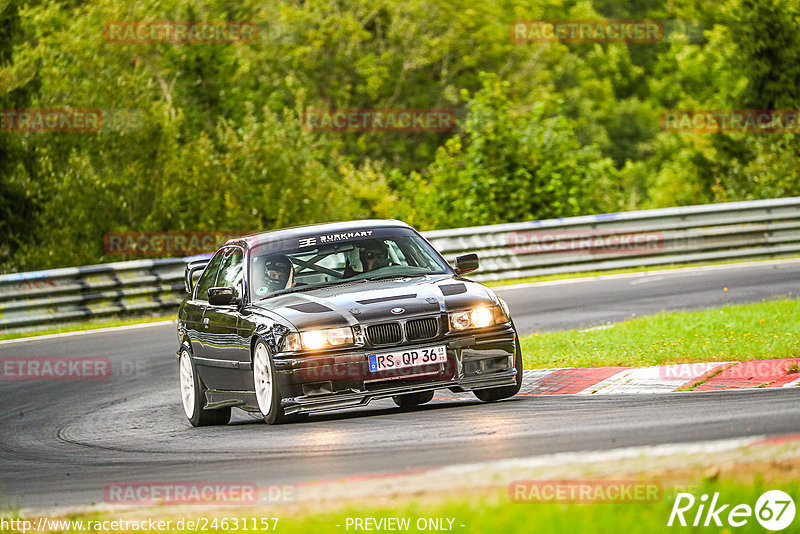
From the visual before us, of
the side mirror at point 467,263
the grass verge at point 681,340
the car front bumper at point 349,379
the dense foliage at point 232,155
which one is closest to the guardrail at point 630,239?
the dense foliage at point 232,155

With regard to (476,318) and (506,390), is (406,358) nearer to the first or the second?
(476,318)

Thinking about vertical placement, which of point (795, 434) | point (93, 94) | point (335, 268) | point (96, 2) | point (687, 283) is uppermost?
point (96, 2)

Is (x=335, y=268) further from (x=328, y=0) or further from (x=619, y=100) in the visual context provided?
(x=619, y=100)

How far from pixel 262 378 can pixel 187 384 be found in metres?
1.86

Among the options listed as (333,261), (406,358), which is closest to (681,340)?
(333,261)

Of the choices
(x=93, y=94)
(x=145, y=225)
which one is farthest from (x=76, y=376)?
(x=93, y=94)

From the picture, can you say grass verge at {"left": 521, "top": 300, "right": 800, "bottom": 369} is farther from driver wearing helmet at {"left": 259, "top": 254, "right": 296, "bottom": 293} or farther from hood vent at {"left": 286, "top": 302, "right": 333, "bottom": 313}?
hood vent at {"left": 286, "top": 302, "right": 333, "bottom": 313}

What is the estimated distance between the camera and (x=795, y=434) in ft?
22.3

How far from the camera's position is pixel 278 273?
34.8 feet

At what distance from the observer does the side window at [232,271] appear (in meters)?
10.8

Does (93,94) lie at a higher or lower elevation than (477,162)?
higher

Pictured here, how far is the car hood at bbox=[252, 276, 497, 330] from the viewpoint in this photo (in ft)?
30.6

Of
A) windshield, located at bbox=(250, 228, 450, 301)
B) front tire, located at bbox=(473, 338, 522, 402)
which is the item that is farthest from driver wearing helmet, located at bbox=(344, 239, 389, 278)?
front tire, located at bbox=(473, 338, 522, 402)

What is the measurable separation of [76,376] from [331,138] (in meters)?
33.8
